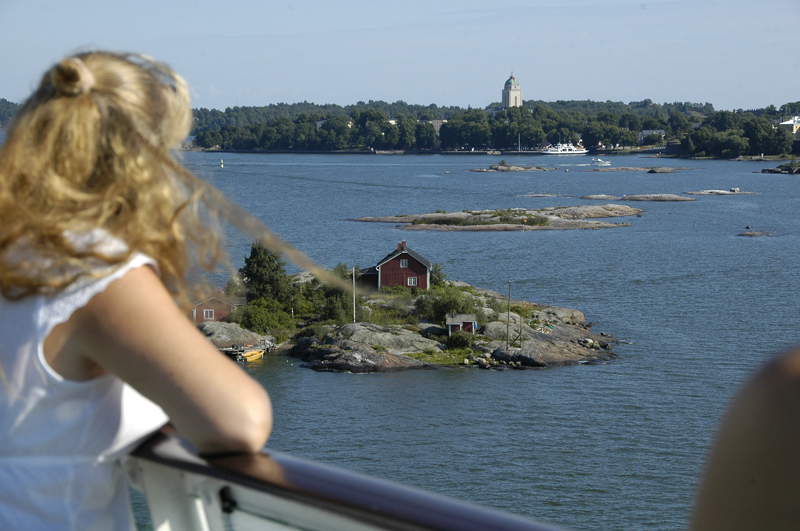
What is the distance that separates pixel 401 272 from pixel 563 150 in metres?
73.6

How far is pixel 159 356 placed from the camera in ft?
1.74

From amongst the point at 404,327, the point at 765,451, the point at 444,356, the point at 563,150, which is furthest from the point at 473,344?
the point at 563,150

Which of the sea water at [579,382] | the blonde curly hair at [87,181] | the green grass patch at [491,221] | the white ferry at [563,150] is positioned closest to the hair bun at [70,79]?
the blonde curly hair at [87,181]

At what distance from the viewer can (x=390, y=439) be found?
15469 mm

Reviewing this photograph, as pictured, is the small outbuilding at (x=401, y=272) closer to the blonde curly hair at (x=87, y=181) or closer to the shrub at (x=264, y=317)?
the shrub at (x=264, y=317)

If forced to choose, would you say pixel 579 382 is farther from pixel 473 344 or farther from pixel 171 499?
pixel 171 499

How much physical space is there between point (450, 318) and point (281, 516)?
20.7m

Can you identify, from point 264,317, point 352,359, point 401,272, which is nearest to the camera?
point 352,359

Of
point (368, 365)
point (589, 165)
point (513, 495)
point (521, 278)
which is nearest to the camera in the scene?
point (513, 495)

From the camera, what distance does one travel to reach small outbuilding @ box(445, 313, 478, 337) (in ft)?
69.3

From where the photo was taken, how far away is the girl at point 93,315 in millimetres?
543

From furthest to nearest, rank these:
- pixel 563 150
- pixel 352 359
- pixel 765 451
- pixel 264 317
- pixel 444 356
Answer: pixel 563 150 → pixel 264 317 → pixel 444 356 → pixel 352 359 → pixel 765 451

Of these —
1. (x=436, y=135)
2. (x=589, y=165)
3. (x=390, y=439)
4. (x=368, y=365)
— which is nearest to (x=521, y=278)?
(x=368, y=365)

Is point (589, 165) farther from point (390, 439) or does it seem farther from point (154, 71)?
point (154, 71)
